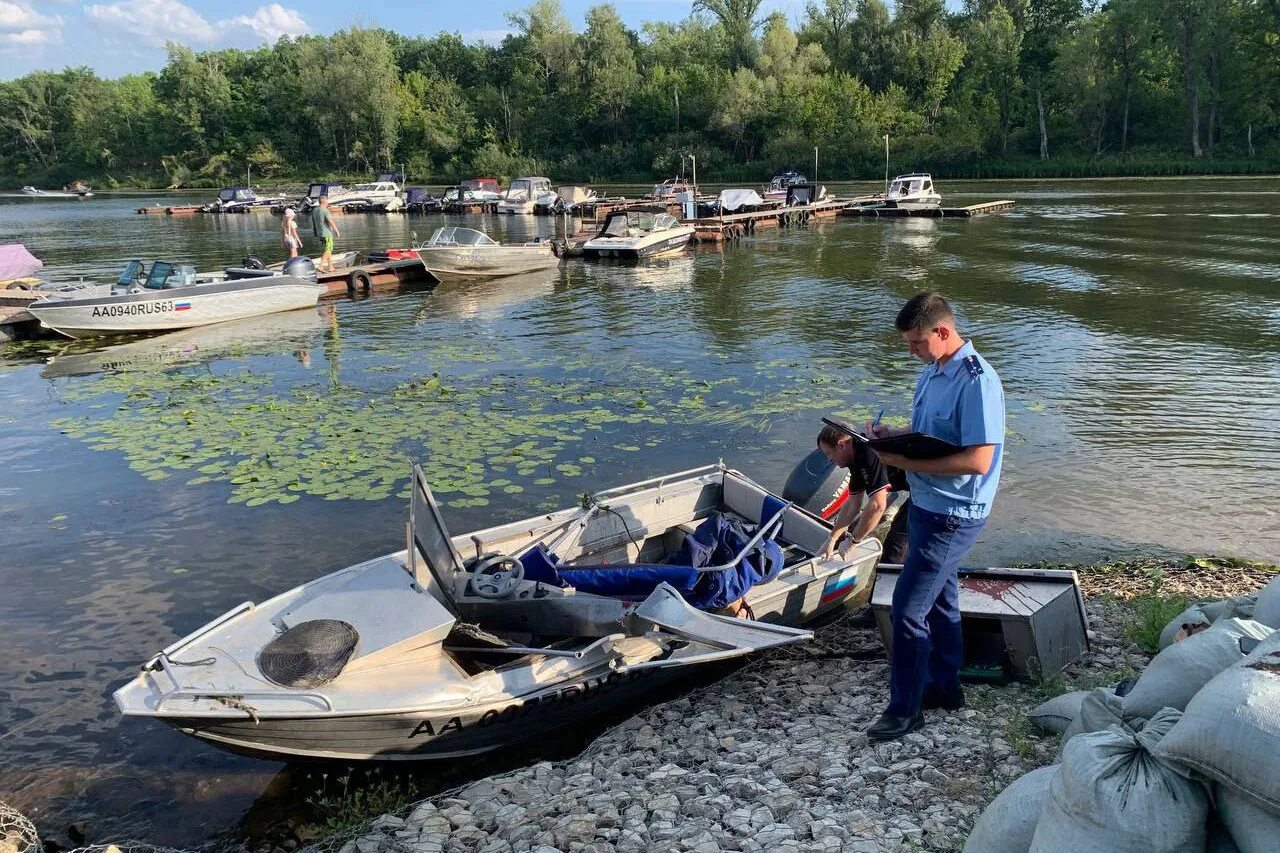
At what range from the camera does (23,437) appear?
12852 mm

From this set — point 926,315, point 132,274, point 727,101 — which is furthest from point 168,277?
point 727,101

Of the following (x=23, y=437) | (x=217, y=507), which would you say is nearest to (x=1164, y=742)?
(x=217, y=507)

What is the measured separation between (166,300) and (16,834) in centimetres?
1661

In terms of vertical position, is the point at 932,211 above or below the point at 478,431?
above

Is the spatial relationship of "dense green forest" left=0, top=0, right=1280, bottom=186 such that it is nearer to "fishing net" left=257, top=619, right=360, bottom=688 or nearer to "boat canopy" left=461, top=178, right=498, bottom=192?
"boat canopy" left=461, top=178, right=498, bottom=192

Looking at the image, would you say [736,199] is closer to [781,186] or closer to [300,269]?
[781,186]

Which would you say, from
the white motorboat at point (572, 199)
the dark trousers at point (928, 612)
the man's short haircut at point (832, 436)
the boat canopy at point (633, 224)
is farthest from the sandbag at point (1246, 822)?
the white motorboat at point (572, 199)

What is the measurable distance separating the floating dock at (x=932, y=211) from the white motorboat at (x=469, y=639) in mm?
38358

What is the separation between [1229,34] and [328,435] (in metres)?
78.1

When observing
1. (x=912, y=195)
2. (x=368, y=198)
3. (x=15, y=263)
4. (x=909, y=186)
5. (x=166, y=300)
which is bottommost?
(x=166, y=300)

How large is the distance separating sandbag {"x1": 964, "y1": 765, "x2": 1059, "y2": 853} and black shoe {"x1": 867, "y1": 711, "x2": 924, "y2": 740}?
1.21 metres

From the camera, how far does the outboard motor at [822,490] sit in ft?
27.8

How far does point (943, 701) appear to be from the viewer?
5266mm

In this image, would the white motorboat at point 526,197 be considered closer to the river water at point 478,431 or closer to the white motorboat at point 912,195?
the white motorboat at point 912,195
